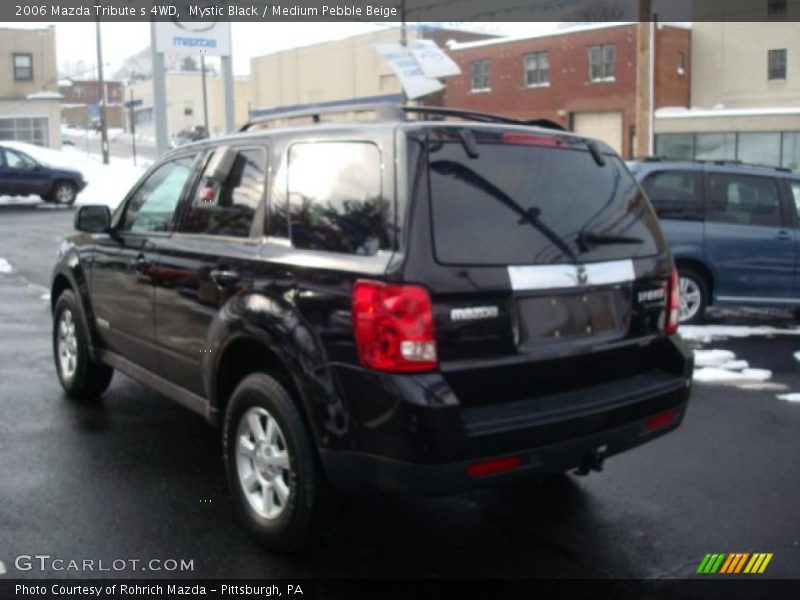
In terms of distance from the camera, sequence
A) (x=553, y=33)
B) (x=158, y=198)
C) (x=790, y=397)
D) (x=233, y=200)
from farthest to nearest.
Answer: (x=553, y=33), (x=790, y=397), (x=158, y=198), (x=233, y=200)

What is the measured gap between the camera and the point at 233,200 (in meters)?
4.43

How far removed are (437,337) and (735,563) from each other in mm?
1731

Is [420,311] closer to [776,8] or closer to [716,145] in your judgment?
[716,145]

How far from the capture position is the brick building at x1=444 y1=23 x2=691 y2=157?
139 feet

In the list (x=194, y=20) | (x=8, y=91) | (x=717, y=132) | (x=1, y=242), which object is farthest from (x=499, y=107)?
(x=1, y=242)

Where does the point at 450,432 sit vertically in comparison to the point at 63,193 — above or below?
below

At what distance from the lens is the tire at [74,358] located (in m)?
6.02

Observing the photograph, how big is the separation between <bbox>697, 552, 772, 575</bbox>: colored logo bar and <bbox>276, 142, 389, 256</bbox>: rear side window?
1.99 metres

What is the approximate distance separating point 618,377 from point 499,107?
46275 mm

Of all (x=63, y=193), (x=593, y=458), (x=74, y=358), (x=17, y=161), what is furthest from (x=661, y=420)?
(x=17, y=161)

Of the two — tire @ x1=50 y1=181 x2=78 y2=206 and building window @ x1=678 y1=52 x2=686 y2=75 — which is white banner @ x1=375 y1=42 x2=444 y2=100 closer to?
tire @ x1=50 y1=181 x2=78 y2=206

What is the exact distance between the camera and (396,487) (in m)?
3.39

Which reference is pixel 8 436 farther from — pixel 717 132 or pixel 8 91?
pixel 8 91

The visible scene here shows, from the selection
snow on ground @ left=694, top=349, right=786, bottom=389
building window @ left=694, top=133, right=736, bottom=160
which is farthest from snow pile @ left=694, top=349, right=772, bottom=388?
building window @ left=694, top=133, right=736, bottom=160
